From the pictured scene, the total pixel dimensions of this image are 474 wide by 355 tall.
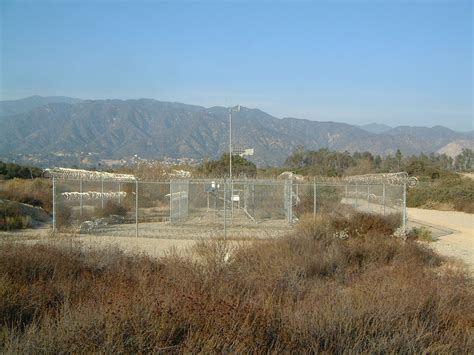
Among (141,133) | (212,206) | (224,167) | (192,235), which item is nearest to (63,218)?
(192,235)

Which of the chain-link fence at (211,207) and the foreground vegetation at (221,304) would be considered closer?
the foreground vegetation at (221,304)

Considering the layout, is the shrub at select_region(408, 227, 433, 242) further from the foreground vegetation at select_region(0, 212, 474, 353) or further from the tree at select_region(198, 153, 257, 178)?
the tree at select_region(198, 153, 257, 178)

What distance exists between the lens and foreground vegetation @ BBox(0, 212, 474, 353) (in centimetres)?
542

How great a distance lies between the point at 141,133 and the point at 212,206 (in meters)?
97.3

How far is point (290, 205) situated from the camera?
906 inches

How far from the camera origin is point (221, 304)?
6.45 m

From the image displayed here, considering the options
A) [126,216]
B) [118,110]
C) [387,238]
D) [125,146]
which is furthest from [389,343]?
[118,110]

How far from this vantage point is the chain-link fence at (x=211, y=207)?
856 inches

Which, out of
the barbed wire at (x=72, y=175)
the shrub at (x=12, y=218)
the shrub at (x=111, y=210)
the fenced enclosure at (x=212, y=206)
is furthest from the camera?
the shrub at (x=111, y=210)

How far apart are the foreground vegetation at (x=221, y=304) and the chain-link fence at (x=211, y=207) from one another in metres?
9.77

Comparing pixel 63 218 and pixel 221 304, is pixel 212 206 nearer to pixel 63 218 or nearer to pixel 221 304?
pixel 63 218

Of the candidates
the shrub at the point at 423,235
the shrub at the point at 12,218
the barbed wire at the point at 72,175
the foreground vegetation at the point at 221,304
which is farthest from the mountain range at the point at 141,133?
the foreground vegetation at the point at 221,304

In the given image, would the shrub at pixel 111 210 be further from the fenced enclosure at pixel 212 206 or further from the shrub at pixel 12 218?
the shrub at pixel 12 218

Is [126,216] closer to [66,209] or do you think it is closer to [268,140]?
[66,209]
